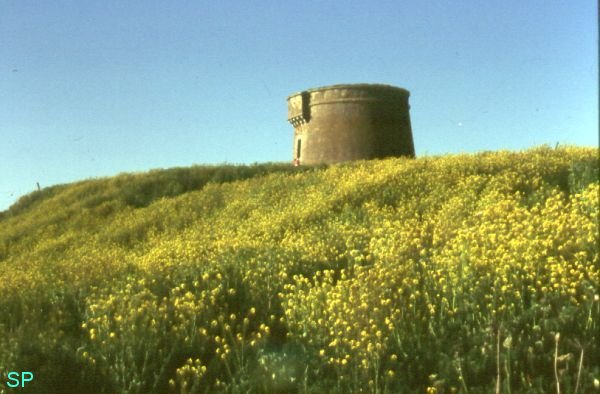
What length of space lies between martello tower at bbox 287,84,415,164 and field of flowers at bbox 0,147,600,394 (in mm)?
18428

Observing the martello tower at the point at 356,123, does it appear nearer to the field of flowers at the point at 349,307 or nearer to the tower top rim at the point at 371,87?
the tower top rim at the point at 371,87

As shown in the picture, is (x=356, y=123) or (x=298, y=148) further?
(x=298, y=148)

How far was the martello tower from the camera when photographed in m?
29.9

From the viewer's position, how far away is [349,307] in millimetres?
6270

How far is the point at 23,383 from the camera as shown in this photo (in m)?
5.48

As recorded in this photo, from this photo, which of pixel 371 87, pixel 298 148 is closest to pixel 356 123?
pixel 371 87

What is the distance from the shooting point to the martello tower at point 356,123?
29922 mm

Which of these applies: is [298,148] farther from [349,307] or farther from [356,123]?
[349,307]

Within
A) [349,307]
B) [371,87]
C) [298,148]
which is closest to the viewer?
[349,307]

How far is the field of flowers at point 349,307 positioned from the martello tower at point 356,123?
60.5ft

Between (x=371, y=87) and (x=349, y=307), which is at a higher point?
(x=371, y=87)

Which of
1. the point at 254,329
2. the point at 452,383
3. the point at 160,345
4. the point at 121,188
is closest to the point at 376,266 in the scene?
the point at 254,329

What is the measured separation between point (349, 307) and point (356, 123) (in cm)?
2419

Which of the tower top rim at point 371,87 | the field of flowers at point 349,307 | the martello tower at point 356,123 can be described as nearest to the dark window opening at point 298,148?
the martello tower at point 356,123
